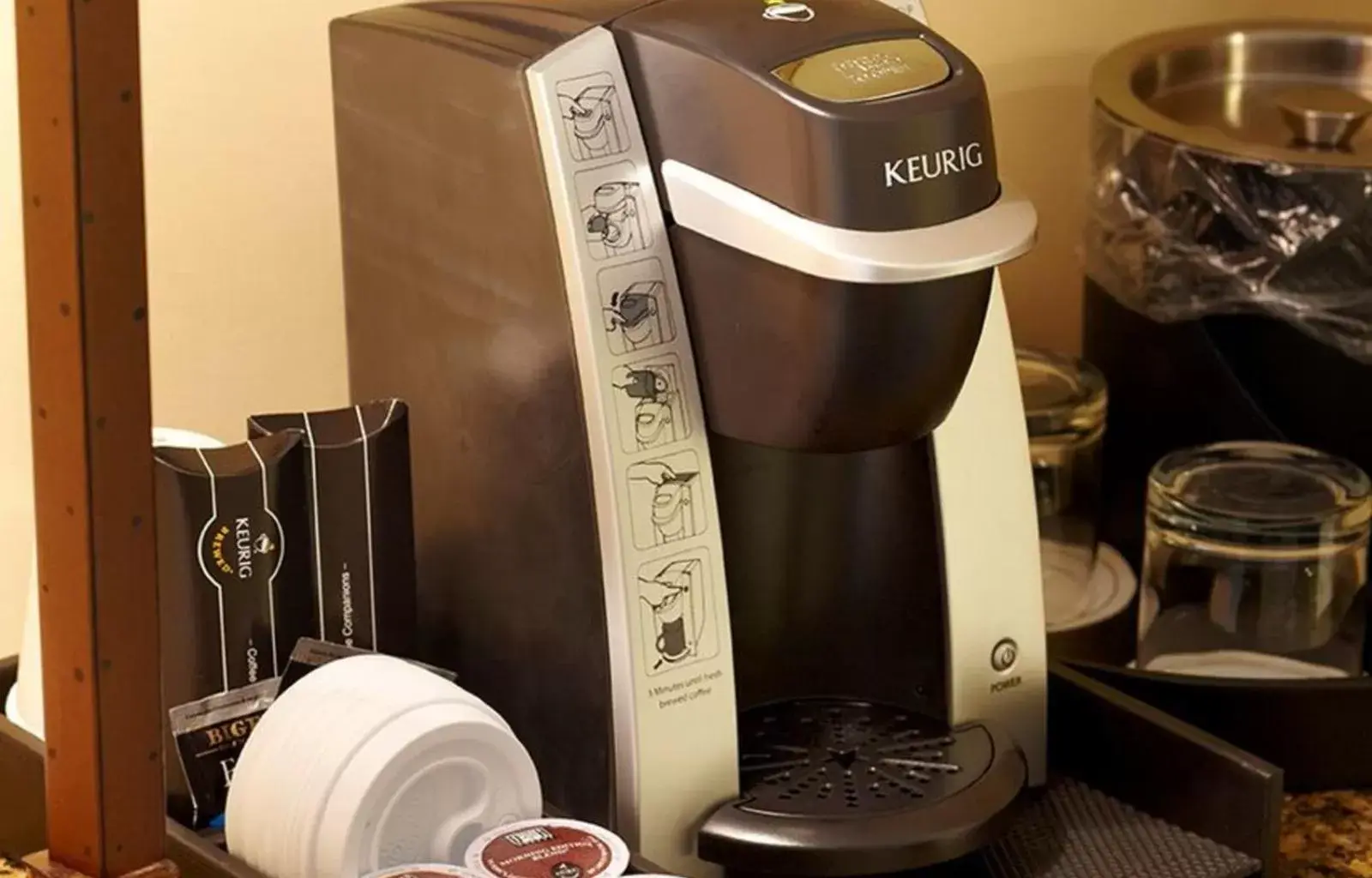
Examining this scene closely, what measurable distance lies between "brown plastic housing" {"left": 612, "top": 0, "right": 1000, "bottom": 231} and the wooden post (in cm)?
22

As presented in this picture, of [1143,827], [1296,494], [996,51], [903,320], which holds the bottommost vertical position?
[1143,827]

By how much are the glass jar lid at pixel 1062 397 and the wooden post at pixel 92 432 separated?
1.92 feet

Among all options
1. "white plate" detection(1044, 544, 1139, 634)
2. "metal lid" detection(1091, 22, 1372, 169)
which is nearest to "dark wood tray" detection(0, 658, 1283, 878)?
"white plate" detection(1044, 544, 1139, 634)

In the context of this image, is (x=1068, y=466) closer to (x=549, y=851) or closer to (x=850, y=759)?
(x=850, y=759)

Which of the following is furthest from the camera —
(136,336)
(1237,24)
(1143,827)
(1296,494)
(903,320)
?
(1237,24)

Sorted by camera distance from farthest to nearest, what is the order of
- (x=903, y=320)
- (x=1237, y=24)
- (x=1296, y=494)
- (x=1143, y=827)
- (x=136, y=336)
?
(x=1237, y=24) < (x=1296, y=494) < (x=1143, y=827) < (x=903, y=320) < (x=136, y=336)

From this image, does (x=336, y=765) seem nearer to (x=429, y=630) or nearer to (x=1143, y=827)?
(x=429, y=630)

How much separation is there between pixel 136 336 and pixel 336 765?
174 millimetres

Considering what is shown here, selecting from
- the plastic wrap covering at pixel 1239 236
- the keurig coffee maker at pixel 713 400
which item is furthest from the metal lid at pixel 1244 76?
the keurig coffee maker at pixel 713 400

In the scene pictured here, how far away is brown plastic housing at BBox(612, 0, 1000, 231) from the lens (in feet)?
2.25

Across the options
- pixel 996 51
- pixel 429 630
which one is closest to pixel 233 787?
pixel 429 630

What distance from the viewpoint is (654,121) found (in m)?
0.74

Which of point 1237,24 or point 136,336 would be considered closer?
point 136,336

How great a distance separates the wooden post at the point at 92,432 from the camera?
571mm
